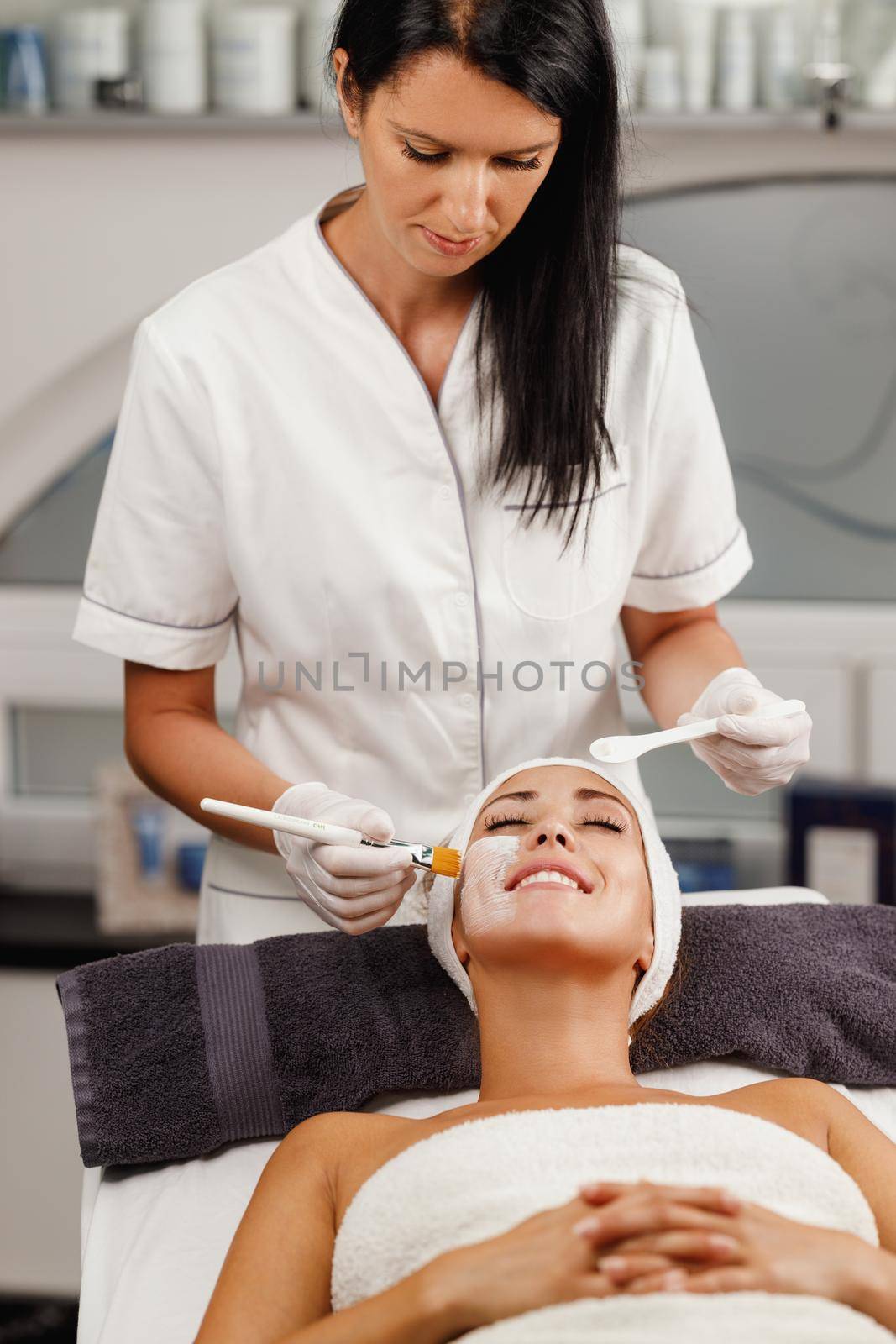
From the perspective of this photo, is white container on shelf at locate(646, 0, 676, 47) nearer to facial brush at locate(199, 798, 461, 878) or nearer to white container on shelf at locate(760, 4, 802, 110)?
white container on shelf at locate(760, 4, 802, 110)

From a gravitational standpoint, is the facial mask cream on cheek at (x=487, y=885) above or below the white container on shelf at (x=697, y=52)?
below

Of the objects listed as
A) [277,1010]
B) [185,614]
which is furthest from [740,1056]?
[185,614]

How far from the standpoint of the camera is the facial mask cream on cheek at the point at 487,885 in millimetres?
1199

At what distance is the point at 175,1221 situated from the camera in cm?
119

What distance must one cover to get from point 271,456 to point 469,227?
339 mm

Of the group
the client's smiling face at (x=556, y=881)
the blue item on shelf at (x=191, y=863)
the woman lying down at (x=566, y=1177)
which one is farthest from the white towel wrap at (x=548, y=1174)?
the blue item on shelf at (x=191, y=863)

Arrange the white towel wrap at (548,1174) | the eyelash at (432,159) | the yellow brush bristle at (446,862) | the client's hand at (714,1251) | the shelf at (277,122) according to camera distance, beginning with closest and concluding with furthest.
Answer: the client's hand at (714,1251), the white towel wrap at (548,1174), the eyelash at (432,159), the yellow brush bristle at (446,862), the shelf at (277,122)

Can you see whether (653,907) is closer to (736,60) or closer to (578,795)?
(578,795)

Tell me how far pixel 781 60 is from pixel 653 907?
1526 mm

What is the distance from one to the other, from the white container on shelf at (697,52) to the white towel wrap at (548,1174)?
1704 mm

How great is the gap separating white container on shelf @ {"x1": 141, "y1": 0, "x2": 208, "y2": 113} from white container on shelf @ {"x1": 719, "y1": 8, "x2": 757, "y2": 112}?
86 cm

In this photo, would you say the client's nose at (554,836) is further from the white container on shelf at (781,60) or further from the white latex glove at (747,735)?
the white container on shelf at (781,60)

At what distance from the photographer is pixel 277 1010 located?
4.34 ft

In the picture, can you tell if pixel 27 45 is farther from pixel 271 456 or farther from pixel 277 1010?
pixel 277 1010
